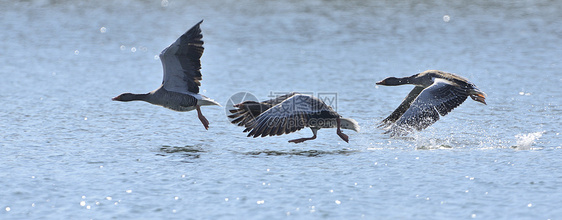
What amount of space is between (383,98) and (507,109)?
3043 mm

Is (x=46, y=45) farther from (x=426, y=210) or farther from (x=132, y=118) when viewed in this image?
(x=426, y=210)

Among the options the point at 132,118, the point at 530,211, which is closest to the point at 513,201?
the point at 530,211

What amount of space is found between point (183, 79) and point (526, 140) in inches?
242

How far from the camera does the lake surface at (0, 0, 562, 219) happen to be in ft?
36.1

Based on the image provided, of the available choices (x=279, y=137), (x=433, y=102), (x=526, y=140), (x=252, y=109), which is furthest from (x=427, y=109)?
(x=279, y=137)

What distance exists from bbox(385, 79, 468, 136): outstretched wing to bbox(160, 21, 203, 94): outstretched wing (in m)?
3.56

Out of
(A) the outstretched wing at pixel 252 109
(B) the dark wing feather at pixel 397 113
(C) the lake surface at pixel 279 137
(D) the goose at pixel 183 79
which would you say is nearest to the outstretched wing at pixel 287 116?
(A) the outstretched wing at pixel 252 109

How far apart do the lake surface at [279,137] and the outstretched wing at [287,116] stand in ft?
2.19

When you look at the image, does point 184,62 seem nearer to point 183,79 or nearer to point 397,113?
point 183,79

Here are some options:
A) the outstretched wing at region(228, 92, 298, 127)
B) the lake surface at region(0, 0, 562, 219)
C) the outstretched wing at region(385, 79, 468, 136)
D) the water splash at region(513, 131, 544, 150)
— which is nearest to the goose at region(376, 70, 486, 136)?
the outstretched wing at region(385, 79, 468, 136)

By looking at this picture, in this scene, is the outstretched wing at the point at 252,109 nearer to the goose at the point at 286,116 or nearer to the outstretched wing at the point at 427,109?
the goose at the point at 286,116

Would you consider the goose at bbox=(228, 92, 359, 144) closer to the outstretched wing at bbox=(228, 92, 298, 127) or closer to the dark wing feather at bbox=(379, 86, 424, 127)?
the outstretched wing at bbox=(228, 92, 298, 127)

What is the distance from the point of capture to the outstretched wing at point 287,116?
12289 millimetres

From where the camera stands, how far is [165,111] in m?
18.4
